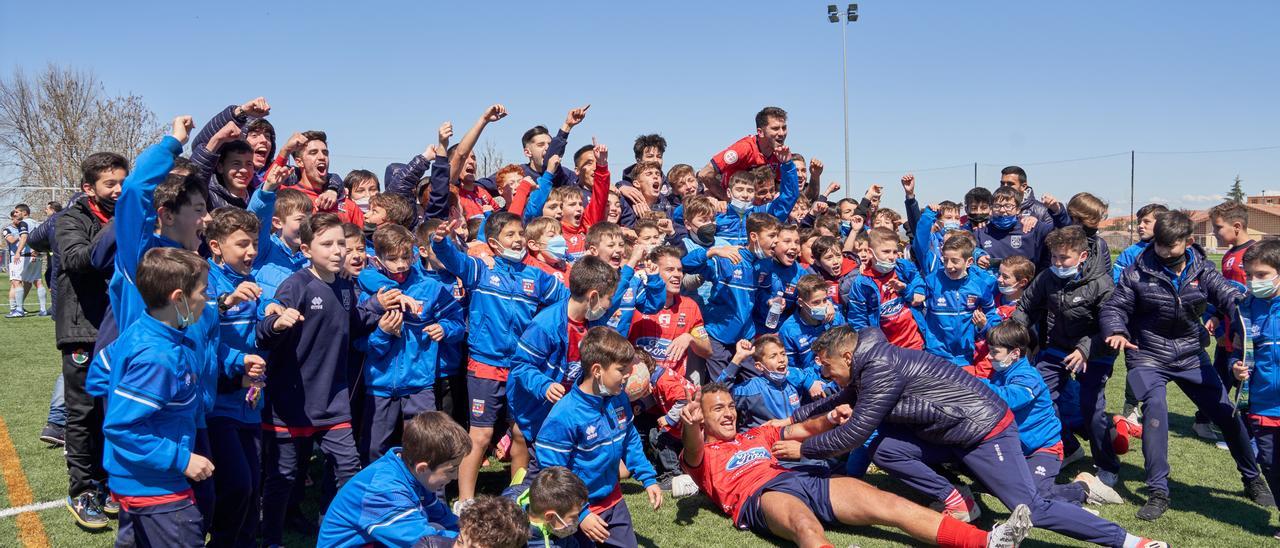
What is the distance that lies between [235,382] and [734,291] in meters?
3.73

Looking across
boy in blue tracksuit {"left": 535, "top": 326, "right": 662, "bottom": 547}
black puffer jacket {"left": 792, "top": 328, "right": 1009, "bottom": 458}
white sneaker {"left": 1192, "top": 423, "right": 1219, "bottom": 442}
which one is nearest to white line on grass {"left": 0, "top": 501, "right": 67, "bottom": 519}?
boy in blue tracksuit {"left": 535, "top": 326, "right": 662, "bottom": 547}

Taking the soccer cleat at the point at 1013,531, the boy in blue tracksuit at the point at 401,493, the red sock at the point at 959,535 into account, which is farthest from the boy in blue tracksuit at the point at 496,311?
the soccer cleat at the point at 1013,531

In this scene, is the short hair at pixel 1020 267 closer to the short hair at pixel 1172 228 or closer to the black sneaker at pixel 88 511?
the short hair at pixel 1172 228

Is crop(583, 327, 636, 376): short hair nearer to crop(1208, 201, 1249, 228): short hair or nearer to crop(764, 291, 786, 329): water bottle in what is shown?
crop(764, 291, 786, 329): water bottle

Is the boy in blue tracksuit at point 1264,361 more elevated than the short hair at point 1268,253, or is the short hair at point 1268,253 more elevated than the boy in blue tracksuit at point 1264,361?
the short hair at point 1268,253

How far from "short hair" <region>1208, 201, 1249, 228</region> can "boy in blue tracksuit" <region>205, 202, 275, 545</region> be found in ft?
24.8

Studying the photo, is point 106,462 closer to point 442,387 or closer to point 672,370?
point 442,387

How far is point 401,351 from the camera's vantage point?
Result: 5.30 meters

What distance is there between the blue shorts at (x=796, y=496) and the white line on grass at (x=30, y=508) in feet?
14.7

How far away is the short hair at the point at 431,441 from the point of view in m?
3.77

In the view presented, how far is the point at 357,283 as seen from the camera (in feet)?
18.1

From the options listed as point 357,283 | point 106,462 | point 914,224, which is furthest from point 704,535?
point 914,224

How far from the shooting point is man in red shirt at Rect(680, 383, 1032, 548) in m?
4.80

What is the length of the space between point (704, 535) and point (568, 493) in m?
1.61
